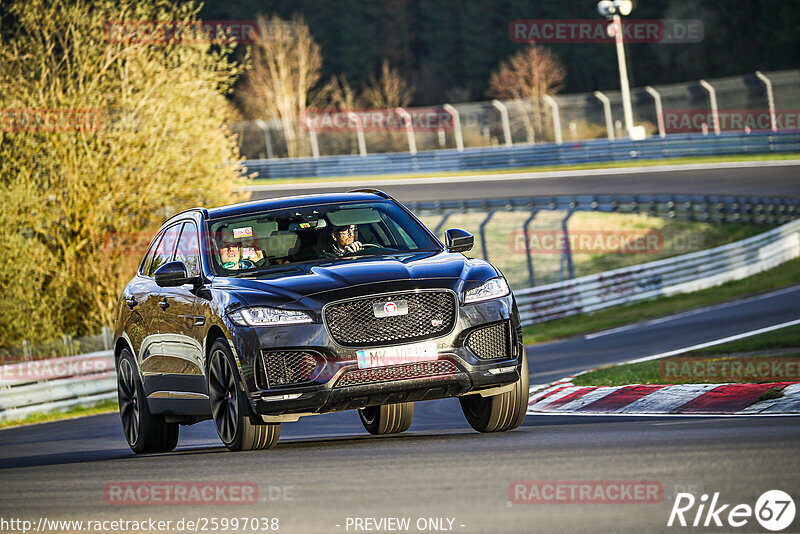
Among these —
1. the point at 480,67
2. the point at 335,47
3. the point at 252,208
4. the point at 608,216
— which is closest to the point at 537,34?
the point at 480,67

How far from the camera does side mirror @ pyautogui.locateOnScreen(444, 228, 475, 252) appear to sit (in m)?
9.73

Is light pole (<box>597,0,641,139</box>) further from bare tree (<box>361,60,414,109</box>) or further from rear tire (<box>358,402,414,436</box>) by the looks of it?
rear tire (<box>358,402,414,436</box>)

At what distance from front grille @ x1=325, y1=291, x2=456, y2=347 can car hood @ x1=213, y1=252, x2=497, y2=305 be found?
12 cm

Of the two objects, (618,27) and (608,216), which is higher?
(618,27)

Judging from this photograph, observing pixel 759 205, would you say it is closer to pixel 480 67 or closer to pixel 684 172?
pixel 684 172

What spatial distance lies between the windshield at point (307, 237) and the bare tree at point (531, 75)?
65.7 m

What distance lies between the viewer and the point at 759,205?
34.7m

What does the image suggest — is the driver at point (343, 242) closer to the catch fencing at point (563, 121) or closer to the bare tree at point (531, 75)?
the catch fencing at point (563, 121)

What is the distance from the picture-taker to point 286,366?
8422mm

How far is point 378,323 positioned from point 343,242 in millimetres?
1348

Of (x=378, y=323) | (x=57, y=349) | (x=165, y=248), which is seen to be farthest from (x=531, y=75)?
(x=378, y=323)

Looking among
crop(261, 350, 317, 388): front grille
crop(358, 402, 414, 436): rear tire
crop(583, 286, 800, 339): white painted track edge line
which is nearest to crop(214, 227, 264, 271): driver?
crop(261, 350, 317, 388): front grille

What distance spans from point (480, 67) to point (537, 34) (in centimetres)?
630

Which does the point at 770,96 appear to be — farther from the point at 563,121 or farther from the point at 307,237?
the point at 307,237
